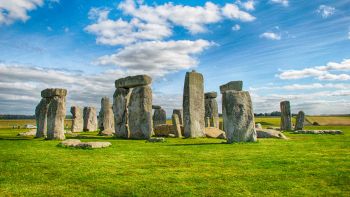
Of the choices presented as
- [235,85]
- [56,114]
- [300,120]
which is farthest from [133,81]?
[300,120]

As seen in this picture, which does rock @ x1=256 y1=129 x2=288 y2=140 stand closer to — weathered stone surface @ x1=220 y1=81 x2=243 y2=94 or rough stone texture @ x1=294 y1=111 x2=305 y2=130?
weathered stone surface @ x1=220 y1=81 x2=243 y2=94

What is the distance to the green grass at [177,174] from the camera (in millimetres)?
6008

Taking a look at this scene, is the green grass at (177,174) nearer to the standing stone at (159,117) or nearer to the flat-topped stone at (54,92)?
the flat-topped stone at (54,92)

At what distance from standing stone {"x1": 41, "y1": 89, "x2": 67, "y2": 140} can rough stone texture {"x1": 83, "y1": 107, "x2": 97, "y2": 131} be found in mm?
14320

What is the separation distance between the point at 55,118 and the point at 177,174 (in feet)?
37.0

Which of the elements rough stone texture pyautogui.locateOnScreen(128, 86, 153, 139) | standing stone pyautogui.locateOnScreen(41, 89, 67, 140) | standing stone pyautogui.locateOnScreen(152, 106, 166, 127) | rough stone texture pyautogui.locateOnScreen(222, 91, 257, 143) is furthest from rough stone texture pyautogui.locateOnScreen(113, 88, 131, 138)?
standing stone pyautogui.locateOnScreen(152, 106, 166, 127)

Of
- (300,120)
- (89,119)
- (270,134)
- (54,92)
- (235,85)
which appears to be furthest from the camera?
(89,119)

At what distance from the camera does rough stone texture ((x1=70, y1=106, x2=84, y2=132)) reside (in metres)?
30.5

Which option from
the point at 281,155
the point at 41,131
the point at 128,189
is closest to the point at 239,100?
the point at 281,155

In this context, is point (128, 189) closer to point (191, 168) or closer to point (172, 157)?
point (191, 168)

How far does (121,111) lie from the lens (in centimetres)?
A: 2034

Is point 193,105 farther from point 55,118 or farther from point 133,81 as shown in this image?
point 55,118

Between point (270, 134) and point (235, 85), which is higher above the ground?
point (235, 85)

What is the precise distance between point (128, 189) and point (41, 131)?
47.2 ft
